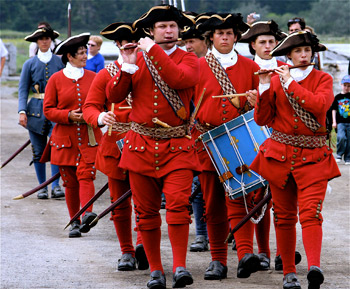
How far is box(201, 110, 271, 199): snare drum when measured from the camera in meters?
7.11

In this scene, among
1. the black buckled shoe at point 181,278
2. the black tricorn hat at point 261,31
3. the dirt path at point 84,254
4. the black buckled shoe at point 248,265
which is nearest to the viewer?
the black buckled shoe at point 181,278

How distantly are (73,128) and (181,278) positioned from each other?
9.78ft

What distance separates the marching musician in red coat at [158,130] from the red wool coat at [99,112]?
77 cm

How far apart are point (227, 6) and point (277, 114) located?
25.0 meters

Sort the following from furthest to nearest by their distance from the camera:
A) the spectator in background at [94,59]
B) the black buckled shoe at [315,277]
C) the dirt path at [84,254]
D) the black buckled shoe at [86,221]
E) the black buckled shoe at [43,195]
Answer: the spectator in background at [94,59] < the black buckled shoe at [43,195] < the black buckled shoe at [86,221] < the dirt path at [84,254] < the black buckled shoe at [315,277]

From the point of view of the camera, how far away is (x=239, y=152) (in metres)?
7.14

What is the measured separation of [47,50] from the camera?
10836 mm

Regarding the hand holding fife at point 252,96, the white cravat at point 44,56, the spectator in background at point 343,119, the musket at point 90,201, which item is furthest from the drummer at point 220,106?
the spectator in background at point 343,119

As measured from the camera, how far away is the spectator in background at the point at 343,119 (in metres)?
14.0

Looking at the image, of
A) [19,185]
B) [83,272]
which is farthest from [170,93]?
[19,185]

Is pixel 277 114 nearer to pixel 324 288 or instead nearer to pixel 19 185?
pixel 324 288

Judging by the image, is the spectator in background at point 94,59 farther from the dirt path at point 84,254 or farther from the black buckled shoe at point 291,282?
the black buckled shoe at point 291,282

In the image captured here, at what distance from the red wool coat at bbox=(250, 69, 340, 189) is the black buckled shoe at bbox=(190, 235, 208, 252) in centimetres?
178

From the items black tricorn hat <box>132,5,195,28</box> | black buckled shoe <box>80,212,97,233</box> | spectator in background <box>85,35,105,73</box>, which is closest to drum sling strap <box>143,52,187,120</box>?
black tricorn hat <box>132,5,195,28</box>
